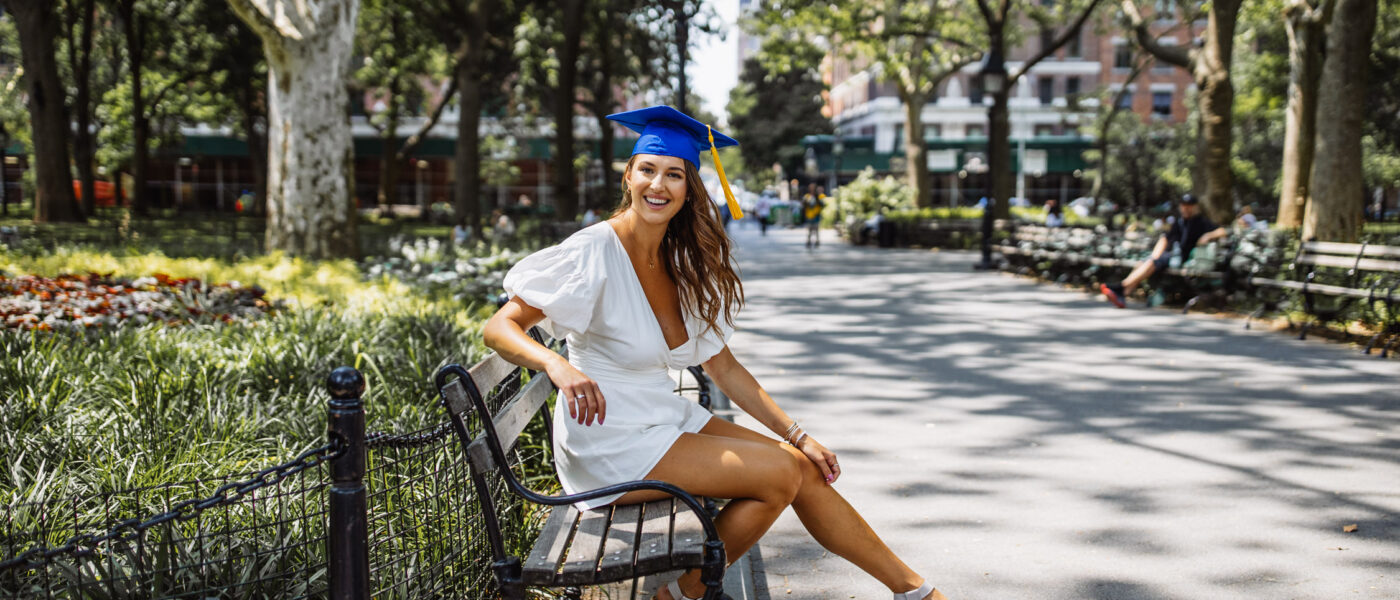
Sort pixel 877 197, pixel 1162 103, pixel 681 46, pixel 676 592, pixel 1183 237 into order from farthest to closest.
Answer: pixel 1162 103 < pixel 877 197 < pixel 681 46 < pixel 1183 237 < pixel 676 592

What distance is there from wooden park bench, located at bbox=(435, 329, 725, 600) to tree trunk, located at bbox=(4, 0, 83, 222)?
76.0 ft

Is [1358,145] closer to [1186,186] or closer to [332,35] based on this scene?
[332,35]

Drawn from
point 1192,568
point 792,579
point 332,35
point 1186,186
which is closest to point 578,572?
point 792,579

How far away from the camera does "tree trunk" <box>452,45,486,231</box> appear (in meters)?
21.5

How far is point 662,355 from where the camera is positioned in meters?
3.44

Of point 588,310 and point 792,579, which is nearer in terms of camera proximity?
point 588,310

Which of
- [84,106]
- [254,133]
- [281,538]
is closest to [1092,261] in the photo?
[281,538]

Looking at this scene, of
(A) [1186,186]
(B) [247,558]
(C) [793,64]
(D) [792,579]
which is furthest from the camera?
(A) [1186,186]

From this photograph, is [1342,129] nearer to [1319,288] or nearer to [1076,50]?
[1319,288]

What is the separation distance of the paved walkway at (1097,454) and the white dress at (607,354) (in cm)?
121

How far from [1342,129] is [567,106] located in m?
13.8

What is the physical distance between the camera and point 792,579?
4.36 meters

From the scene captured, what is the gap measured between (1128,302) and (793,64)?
1680 cm

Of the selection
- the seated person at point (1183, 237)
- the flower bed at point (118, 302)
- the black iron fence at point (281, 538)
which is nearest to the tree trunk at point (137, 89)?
the flower bed at point (118, 302)
